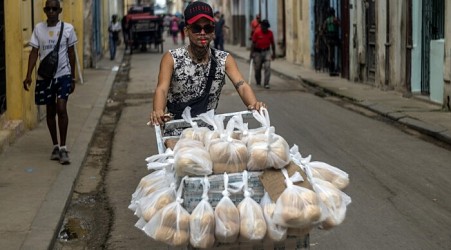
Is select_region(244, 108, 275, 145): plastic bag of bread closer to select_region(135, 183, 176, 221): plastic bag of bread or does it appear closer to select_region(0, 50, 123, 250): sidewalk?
select_region(135, 183, 176, 221): plastic bag of bread

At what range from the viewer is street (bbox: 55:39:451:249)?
6.98 m

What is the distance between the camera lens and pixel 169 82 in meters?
5.46

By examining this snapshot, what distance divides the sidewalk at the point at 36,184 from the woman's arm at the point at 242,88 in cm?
208

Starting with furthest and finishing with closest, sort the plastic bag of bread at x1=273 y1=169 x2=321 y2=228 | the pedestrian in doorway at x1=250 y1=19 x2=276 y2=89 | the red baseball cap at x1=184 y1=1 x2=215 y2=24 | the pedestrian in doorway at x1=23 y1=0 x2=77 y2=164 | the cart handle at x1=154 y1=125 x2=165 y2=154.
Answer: the pedestrian in doorway at x1=250 y1=19 x2=276 y2=89 < the pedestrian in doorway at x1=23 y1=0 x2=77 y2=164 < the red baseball cap at x1=184 y1=1 x2=215 y2=24 < the cart handle at x1=154 y1=125 x2=165 y2=154 < the plastic bag of bread at x1=273 y1=169 x2=321 y2=228

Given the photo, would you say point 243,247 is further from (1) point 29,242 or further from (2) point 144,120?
(2) point 144,120

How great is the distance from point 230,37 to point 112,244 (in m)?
46.5

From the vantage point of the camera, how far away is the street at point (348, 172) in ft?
22.9

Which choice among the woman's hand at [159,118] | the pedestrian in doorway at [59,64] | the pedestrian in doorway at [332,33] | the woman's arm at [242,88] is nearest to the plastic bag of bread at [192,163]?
the woman's hand at [159,118]

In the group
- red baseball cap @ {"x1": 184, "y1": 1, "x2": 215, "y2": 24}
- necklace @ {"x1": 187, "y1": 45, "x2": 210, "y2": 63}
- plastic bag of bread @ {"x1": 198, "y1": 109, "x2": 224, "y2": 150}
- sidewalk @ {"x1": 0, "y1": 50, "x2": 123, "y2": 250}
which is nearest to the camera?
plastic bag of bread @ {"x1": 198, "y1": 109, "x2": 224, "y2": 150}

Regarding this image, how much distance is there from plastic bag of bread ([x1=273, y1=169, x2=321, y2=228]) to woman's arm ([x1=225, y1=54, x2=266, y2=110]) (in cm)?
109

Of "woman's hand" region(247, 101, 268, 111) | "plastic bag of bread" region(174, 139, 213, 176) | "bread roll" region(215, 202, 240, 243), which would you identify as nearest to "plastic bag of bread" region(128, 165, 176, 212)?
"plastic bag of bread" region(174, 139, 213, 176)

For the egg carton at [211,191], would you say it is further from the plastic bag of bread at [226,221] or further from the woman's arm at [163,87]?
the woman's arm at [163,87]

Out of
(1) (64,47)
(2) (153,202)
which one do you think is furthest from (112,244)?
(1) (64,47)

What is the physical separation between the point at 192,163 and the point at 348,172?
233 inches
